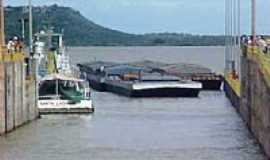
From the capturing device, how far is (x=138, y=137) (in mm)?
55719

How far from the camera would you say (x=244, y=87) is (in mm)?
65312

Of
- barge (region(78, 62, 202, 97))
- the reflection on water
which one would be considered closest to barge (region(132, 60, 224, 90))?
barge (region(78, 62, 202, 97))

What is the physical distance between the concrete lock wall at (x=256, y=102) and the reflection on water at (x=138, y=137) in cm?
71

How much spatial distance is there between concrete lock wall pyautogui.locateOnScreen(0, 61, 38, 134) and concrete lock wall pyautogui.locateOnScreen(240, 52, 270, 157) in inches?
448

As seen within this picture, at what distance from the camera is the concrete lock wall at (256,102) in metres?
44.6

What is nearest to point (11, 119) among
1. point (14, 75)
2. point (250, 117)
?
point (14, 75)

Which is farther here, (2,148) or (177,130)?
(177,130)

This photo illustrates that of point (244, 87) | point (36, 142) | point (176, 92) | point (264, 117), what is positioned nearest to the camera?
point (264, 117)

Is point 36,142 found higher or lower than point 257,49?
lower

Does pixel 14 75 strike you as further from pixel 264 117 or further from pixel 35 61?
pixel 264 117

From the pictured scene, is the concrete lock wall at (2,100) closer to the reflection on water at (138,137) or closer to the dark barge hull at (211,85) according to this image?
the reflection on water at (138,137)

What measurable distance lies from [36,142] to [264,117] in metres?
11.8

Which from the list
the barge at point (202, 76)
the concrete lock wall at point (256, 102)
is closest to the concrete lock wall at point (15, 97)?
the concrete lock wall at point (256, 102)

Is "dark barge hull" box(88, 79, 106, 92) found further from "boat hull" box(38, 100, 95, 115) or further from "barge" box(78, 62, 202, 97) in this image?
"boat hull" box(38, 100, 95, 115)
